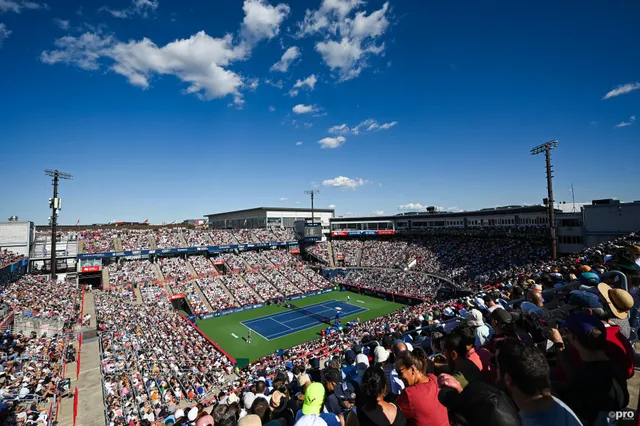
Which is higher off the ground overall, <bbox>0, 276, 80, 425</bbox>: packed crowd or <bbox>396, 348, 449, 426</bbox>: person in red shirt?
<bbox>396, 348, 449, 426</bbox>: person in red shirt

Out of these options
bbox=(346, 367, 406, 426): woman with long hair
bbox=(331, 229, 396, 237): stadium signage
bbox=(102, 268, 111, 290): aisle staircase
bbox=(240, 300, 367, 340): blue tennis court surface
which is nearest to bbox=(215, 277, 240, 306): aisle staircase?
bbox=(240, 300, 367, 340): blue tennis court surface

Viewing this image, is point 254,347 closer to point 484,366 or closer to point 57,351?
point 57,351

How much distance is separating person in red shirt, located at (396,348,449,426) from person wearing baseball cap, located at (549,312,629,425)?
1.09m

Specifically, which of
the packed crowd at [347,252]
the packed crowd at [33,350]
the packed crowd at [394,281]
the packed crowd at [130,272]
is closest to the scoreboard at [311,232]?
the packed crowd at [347,252]

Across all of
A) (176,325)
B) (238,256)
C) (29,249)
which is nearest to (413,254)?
(238,256)

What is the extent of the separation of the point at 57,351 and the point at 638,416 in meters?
24.8

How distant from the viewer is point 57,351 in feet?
58.2

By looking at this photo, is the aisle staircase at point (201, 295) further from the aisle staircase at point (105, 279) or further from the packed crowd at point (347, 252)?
the packed crowd at point (347, 252)

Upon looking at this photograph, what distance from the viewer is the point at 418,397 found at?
2949 mm

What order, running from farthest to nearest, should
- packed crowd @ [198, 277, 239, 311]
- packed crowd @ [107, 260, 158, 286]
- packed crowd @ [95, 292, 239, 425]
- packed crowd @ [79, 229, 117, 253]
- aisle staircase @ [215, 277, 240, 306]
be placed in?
packed crowd @ [79, 229, 117, 253] < aisle staircase @ [215, 277, 240, 306] < packed crowd @ [107, 260, 158, 286] < packed crowd @ [198, 277, 239, 311] < packed crowd @ [95, 292, 239, 425]

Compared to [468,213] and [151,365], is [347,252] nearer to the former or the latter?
[468,213]

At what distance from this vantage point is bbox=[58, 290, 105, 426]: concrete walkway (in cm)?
1295

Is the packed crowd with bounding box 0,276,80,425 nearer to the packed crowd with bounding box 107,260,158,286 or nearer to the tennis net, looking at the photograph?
the packed crowd with bounding box 107,260,158,286

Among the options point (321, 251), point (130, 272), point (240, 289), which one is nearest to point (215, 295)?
point (240, 289)
